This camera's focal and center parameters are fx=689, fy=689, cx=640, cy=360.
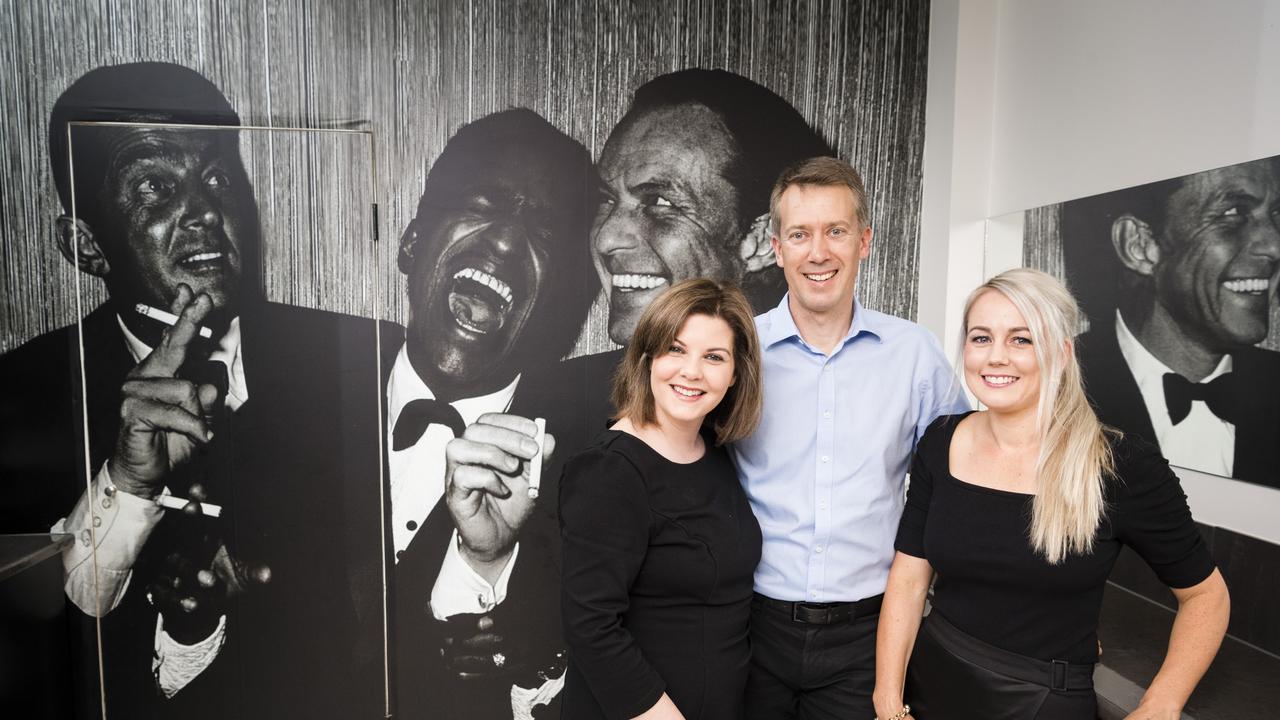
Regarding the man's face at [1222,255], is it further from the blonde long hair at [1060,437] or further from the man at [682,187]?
the man at [682,187]

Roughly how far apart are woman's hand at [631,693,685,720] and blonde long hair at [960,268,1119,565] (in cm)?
76

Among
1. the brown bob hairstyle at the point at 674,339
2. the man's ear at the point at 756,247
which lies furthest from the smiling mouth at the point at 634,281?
the brown bob hairstyle at the point at 674,339

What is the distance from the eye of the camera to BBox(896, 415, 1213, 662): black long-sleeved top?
4.20ft

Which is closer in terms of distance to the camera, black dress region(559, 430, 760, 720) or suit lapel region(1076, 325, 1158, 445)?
black dress region(559, 430, 760, 720)

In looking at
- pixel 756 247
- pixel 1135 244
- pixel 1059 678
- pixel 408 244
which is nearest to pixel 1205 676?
pixel 1059 678

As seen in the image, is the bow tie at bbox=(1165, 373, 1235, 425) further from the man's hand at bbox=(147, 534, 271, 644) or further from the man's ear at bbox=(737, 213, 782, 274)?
the man's hand at bbox=(147, 534, 271, 644)

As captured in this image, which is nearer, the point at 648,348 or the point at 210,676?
the point at 648,348

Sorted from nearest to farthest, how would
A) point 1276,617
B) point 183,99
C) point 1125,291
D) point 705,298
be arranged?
point 705,298
point 1276,617
point 1125,291
point 183,99

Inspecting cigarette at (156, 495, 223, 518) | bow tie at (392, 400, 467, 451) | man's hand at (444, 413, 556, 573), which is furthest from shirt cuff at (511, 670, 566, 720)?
cigarette at (156, 495, 223, 518)

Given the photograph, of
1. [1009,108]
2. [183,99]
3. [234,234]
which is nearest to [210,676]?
[234,234]

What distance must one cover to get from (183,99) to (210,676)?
2.24m

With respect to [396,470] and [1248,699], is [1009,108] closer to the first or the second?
[1248,699]

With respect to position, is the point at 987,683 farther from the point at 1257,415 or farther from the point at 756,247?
the point at 756,247

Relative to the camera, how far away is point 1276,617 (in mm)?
1690
